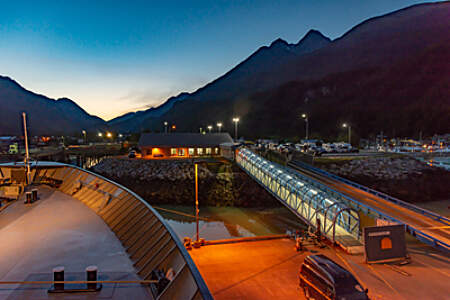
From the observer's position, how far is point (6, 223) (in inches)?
521

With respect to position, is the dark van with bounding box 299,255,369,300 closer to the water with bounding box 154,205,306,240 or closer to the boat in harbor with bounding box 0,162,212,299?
the boat in harbor with bounding box 0,162,212,299

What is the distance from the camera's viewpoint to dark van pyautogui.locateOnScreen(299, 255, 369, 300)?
815 cm

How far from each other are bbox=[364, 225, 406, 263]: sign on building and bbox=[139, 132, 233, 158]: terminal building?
49.5 metres

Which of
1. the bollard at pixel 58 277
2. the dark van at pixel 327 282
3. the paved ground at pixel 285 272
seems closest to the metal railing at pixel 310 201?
the paved ground at pixel 285 272

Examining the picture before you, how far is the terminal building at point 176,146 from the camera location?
2361 inches

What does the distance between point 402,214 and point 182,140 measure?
49819mm

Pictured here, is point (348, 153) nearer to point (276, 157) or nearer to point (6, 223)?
point (276, 157)

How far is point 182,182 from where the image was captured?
4878cm

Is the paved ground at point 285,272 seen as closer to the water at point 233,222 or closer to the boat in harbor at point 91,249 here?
the boat in harbor at point 91,249

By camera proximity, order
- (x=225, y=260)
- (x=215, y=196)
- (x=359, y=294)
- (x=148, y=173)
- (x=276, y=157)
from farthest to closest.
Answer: (x=148, y=173)
(x=276, y=157)
(x=215, y=196)
(x=225, y=260)
(x=359, y=294)

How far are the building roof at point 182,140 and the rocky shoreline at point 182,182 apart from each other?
6842 mm

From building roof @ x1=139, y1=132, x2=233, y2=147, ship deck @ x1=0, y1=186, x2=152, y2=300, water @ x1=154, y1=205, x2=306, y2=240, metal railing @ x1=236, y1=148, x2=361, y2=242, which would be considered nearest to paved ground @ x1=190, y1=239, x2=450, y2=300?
metal railing @ x1=236, y1=148, x2=361, y2=242

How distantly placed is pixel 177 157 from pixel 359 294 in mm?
52969

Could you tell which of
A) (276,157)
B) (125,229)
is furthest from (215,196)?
(125,229)
